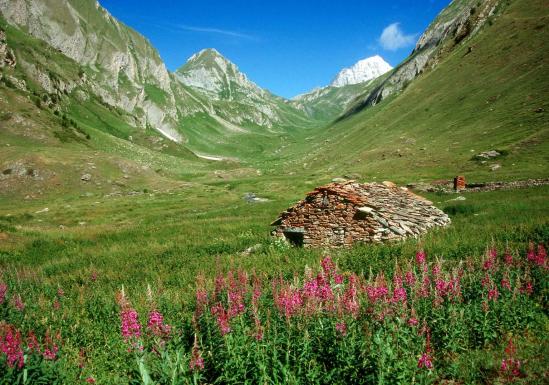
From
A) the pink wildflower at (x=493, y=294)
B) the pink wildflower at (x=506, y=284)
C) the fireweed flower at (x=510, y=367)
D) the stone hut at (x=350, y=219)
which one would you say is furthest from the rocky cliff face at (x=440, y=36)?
the fireweed flower at (x=510, y=367)

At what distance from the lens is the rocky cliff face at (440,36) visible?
345ft

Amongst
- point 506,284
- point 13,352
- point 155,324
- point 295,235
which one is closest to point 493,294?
point 506,284

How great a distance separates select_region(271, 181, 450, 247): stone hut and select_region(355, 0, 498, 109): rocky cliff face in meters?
104

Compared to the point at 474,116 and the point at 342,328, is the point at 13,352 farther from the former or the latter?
the point at 474,116

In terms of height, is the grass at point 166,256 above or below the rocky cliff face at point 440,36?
below

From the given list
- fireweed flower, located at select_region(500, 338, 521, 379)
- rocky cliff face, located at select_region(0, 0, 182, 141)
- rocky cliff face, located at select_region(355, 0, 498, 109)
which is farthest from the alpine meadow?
rocky cliff face, located at select_region(0, 0, 182, 141)

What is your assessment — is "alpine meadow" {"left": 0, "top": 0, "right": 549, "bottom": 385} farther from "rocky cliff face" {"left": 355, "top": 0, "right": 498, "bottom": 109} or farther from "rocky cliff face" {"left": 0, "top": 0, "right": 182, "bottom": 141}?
"rocky cliff face" {"left": 0, "top": 0, "right": 182, "bottom": 141}

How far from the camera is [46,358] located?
570 cm

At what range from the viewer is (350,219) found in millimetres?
18844

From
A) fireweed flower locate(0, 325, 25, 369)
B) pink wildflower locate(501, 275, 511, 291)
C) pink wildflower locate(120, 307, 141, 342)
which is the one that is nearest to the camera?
fireweed flower locate(0, 325, 25, 369)

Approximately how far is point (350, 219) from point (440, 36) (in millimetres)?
149522

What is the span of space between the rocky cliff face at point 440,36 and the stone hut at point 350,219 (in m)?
104

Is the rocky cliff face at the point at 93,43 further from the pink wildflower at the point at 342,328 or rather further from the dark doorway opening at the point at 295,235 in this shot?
the pink wildflower at the point at 342,328

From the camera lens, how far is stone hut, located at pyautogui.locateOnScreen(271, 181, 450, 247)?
18.4 m
